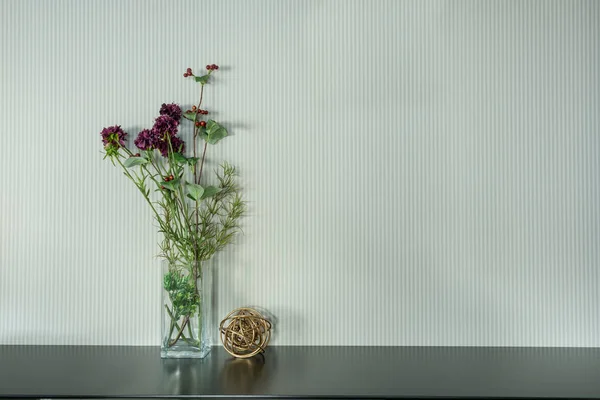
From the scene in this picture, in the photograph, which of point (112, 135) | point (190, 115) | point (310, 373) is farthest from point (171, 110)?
point (310, 373)

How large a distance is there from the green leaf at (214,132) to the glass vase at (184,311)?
33 centimetres

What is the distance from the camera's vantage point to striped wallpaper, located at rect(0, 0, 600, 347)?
4.38ft

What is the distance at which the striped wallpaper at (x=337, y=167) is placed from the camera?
134 cm

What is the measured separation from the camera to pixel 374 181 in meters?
1.35

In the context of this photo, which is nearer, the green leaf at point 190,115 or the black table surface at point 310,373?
the black table surface at point 310,373

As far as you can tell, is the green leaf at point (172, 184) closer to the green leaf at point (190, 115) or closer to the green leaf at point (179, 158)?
the green leaf at point (179, 158)

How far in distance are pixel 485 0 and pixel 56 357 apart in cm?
146

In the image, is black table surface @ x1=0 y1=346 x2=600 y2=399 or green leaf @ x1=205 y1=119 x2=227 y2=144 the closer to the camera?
black table surface @ x1=0 y1=346 x2=600 y2=399

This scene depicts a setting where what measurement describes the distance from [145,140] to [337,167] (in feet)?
1.68

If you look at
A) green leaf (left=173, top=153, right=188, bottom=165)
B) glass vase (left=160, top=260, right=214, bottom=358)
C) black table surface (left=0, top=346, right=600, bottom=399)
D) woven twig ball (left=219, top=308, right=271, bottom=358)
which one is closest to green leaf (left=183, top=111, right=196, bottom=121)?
green leaf (left=173, top=153, right=188, bottom=165)

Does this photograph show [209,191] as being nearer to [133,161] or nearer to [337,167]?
[133,161]

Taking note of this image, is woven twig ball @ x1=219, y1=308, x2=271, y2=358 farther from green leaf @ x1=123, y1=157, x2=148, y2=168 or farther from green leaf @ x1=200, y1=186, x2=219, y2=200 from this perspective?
green leaf @ x1=123, y1=157, x2=148, y2=168

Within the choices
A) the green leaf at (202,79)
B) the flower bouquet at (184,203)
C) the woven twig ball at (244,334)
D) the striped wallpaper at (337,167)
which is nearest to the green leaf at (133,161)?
the flower bouquet at (184,203)

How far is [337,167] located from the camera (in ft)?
4.46
